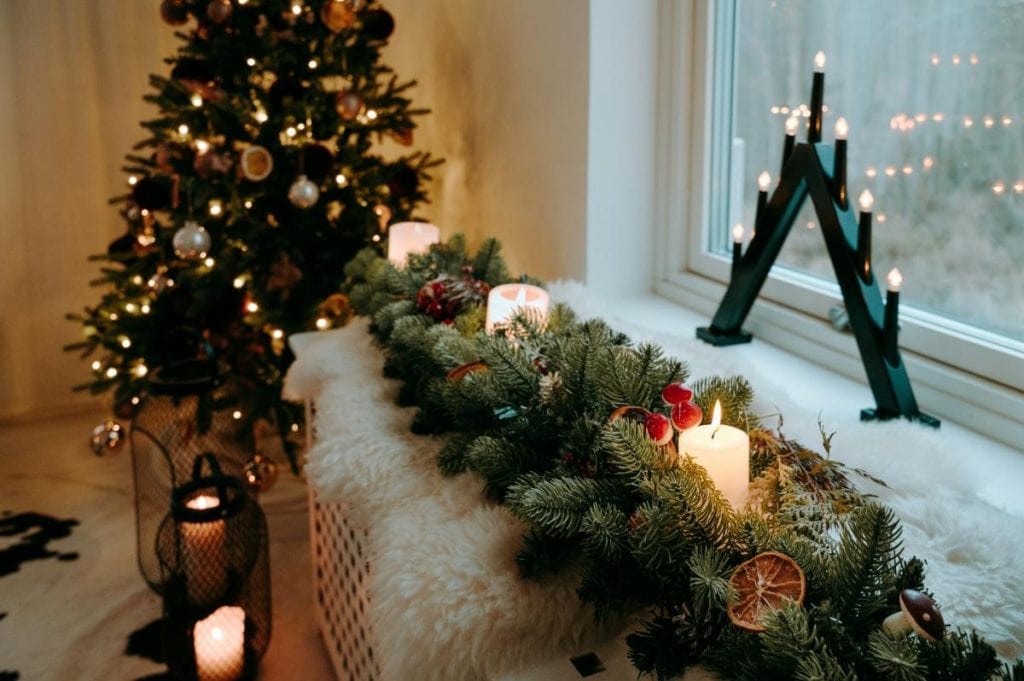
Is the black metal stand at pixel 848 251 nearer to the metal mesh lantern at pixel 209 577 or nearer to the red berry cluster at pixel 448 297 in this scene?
the red berry cluster at pixel 448 297

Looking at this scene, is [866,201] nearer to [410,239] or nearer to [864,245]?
[864,245]

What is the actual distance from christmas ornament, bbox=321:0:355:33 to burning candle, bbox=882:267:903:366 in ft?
5.19

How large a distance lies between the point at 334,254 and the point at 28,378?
1544 mm

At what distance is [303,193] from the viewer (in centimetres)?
215

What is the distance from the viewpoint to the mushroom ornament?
561 millimetres

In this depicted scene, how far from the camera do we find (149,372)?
2.31 m

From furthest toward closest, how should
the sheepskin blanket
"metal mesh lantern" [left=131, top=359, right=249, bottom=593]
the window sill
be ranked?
1. "metal mesh lantern" [left=131, top=359, right=249, bottom=593]
2. the window sill
3. the sheepskin blanket

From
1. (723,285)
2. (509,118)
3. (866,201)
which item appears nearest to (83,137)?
(509,118)

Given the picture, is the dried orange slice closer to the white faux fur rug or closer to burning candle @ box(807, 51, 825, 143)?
the white faux fur rug

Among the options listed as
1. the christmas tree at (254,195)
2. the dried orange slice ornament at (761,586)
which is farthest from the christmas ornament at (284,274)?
the dried orange slice ornament at (761,586)

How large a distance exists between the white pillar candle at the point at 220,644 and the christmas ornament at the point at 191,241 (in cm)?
89

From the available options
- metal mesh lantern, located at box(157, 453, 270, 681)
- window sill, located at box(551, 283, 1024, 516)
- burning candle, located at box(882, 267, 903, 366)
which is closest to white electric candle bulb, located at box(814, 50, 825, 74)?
burning candle, located at box(882, 267, 903, 366)

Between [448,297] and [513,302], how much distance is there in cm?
18

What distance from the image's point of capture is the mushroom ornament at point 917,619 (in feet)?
1.84
